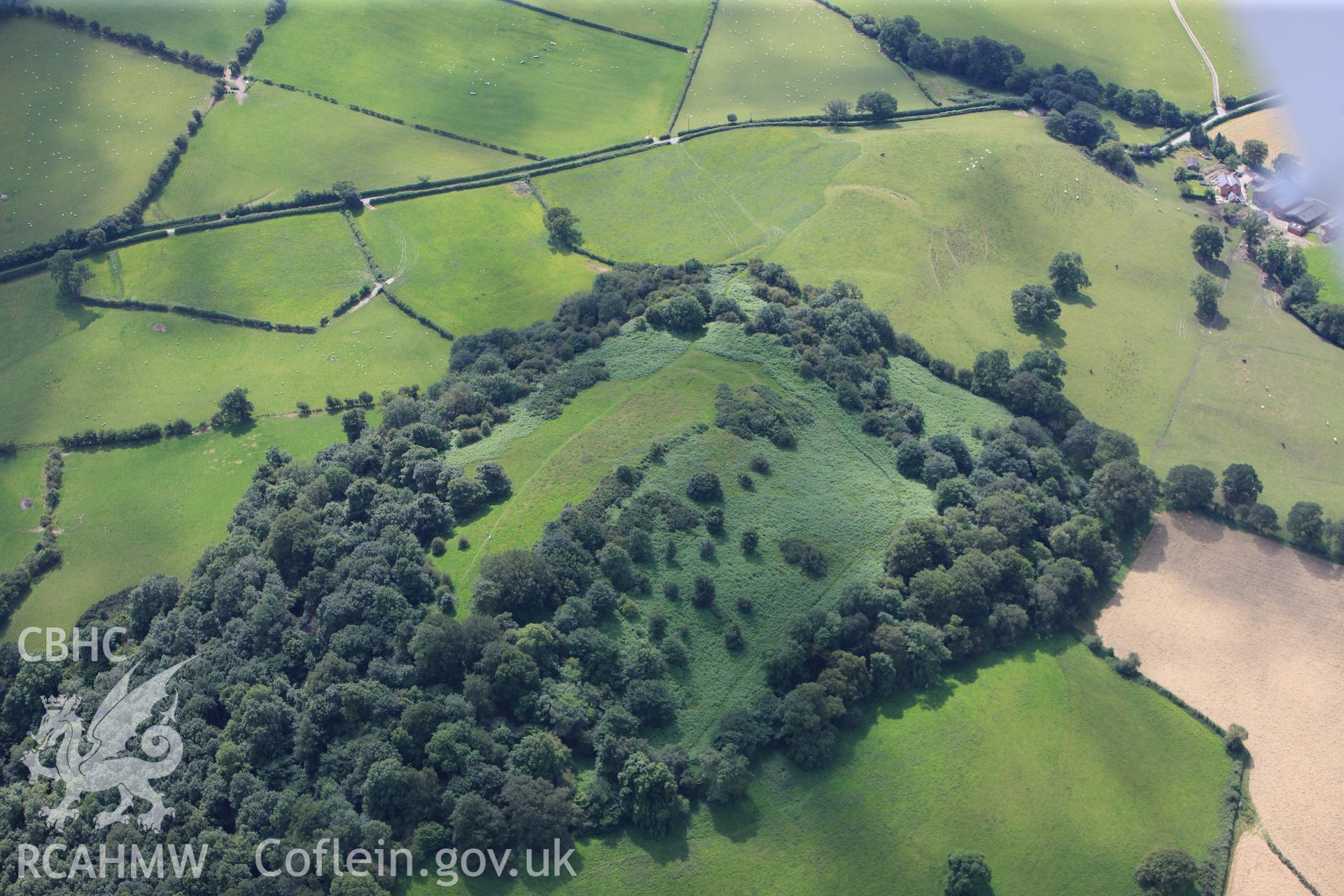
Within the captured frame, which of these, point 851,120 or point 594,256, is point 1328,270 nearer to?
point 851,120

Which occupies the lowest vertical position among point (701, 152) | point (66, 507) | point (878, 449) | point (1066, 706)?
point (66, 507)

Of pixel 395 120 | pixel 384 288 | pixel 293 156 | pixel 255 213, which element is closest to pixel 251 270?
pixel 255 213

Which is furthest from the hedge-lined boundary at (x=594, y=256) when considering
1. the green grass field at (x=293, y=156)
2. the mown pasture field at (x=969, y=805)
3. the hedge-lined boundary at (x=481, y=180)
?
the mown pasture field at (x=969, y=805)

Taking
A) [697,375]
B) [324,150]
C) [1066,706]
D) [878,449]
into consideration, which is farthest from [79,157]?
[1066,706]

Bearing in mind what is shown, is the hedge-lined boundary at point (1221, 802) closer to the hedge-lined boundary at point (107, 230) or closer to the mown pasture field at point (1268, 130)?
the mown pasture field at point (1268, 130)

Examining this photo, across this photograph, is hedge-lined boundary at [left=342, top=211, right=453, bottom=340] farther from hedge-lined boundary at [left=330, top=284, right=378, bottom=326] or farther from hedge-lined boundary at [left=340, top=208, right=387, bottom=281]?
hedge-lined boundary at [left=330, top=284, right=378, bottom=326]

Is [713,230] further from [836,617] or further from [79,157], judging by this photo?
[79,157]
